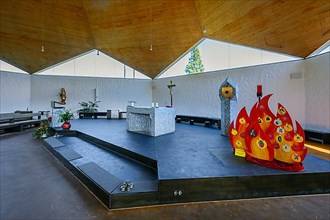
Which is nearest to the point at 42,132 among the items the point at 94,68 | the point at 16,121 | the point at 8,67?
the point at 16,121

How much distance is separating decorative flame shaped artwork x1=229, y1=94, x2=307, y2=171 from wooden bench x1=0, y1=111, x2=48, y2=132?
8188mm

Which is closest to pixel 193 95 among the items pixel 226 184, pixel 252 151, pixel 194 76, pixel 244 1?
pixel 194 76

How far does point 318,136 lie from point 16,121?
1135 centimetres

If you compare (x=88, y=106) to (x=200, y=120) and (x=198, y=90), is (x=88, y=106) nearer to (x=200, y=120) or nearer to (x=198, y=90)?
(x=198, y=90)

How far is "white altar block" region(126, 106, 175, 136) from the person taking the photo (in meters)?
4.52

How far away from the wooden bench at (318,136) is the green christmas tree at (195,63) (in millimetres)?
4502

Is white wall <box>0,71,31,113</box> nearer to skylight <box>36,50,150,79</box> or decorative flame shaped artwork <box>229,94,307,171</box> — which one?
skylight <box>36,50,150,79</box>

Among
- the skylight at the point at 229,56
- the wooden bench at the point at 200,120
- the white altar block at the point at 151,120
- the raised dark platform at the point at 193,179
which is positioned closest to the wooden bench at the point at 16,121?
the white altar block at the point at 151,120

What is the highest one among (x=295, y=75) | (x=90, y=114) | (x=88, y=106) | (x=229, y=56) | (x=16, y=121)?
(x=229, y=56)

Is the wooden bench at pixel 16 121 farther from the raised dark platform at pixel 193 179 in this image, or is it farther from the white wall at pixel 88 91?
the raised dark platform at pixel 193 179

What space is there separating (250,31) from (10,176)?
266 inches

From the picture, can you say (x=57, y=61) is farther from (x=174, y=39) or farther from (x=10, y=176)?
(x=10, y=176)

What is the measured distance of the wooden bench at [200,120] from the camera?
6.43m

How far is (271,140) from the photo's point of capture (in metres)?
2.44
